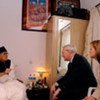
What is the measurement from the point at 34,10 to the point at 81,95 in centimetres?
257

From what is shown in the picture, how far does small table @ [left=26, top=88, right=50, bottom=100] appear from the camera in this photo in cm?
403

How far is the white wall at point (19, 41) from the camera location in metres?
4.50

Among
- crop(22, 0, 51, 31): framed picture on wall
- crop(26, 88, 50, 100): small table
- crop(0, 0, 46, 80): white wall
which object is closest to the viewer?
crop(26, 88, 50, 100): small table

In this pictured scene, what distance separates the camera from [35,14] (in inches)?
185

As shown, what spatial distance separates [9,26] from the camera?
4527 millimetres

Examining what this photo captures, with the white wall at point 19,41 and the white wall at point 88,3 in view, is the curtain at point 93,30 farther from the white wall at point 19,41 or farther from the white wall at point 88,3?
the white wall at point 19,41

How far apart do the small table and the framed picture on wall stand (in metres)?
1.40

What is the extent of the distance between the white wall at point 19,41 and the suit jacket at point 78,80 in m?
1.86

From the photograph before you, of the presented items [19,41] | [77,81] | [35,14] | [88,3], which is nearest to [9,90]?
[77,81]

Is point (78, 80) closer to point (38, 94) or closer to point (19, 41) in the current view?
point (38, 94)

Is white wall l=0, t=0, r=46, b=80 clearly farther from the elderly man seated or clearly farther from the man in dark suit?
the man in dark suit

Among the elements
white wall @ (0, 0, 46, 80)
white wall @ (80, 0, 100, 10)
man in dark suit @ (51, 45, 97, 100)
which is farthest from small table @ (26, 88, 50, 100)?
white wall @ (80, 0, 100, 10)

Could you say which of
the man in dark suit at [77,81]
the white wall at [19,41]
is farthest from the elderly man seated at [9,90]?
the white wall at [19,41]

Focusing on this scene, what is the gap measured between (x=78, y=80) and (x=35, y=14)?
2.37 meters
